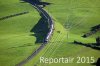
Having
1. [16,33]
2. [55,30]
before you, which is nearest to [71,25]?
[55,30]

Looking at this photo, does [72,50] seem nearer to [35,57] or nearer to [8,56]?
[35,57]

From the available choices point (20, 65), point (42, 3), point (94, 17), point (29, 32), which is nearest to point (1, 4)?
point (42, 3)

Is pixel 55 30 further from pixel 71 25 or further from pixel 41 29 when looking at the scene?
pixel 71 25

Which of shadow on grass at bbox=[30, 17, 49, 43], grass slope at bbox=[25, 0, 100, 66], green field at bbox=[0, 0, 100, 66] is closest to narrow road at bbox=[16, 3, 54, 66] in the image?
green field at bbox=[0, 0, 100, 66]

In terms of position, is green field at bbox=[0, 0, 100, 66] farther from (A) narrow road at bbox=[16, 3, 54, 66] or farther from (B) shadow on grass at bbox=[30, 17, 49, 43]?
(B) shadow on grass at bbox=[30, 17, 49, 43]

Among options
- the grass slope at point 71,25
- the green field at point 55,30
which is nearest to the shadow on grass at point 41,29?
the green field at point 55,30

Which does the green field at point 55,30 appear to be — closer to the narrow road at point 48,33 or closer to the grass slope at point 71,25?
the grass slope at point 71,25
